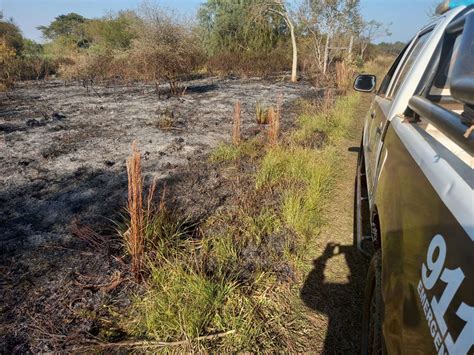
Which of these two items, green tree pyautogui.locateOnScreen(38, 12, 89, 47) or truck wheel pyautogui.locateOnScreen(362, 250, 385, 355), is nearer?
truck wheel pyautogui.locateOnScreen(362, 250, 385, 355)

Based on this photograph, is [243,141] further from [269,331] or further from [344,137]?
[269,331]

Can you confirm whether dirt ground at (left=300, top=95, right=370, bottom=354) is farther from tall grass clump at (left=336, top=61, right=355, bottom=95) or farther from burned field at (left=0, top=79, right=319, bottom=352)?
tall grass clump at (left=336, top=61, right=355, bottom=95)

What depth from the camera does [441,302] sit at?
0.68 metres

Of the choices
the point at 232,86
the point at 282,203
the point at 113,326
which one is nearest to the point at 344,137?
the point at 282,203

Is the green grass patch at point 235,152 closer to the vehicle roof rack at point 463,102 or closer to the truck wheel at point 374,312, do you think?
the truck wheel at point 374,312

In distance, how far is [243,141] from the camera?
5457mm

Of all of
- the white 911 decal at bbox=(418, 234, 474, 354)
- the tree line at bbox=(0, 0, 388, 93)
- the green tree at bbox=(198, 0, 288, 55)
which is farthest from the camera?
the green tree at bbox=(198, 0, 288, 55)

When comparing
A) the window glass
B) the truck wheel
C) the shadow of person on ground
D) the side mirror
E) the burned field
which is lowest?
the shadow of person on ground

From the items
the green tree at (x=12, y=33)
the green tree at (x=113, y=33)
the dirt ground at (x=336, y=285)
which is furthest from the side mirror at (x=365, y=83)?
the green tree at (x=12, y=33)

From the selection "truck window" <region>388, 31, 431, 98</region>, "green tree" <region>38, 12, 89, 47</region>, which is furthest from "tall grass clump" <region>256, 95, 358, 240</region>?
"green tree" <region>38, 12, 89, 47</region>

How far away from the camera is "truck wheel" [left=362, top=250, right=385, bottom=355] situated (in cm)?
127

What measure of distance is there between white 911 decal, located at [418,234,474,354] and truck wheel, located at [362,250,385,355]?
1.69 feet

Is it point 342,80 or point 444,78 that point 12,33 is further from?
point 444,78

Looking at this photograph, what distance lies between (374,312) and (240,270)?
1138 millimetres
